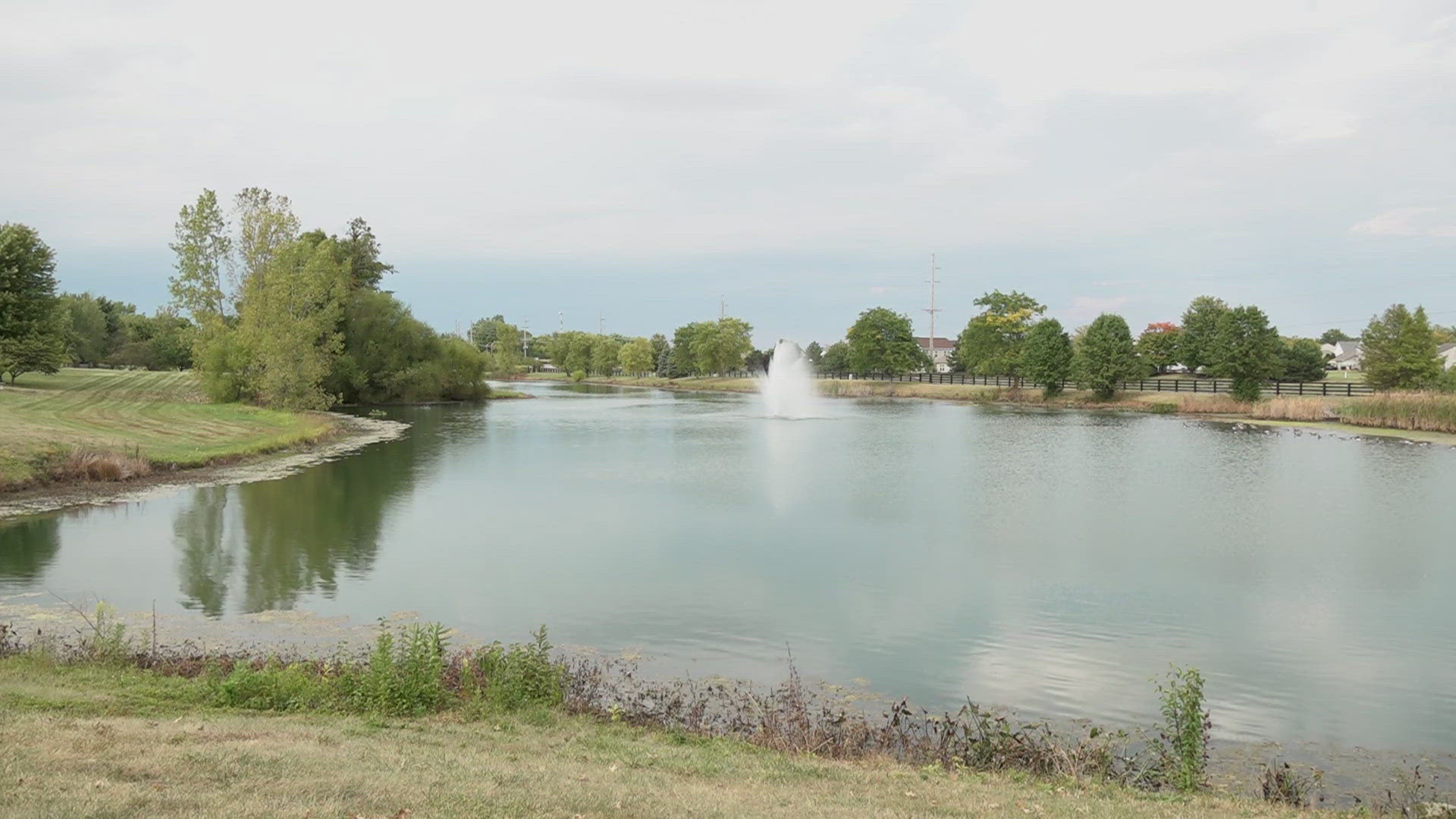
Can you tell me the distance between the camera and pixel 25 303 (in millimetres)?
48219

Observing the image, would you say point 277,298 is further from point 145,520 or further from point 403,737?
point 403,737

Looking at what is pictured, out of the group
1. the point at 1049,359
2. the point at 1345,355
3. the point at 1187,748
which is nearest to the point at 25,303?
the point at 1187,748

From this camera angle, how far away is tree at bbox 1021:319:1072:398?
74.2 meters

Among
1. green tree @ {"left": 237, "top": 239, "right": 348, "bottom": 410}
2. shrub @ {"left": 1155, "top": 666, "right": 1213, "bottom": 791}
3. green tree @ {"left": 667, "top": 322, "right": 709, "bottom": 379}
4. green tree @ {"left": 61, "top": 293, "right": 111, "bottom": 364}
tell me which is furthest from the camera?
green tree @ {"left": 667, "top": 322, "right": 709, "bottom": 379}

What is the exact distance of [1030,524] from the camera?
71.0 feet

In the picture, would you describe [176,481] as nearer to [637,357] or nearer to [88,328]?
[88,328]

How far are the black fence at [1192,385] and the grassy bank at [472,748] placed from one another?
58630 millimetres

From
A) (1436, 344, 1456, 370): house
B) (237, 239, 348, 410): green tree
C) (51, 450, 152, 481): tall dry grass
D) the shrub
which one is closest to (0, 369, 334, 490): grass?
(51, 450, 152, 481): tall dry grass

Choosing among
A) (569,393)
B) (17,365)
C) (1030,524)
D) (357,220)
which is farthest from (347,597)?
(569,393)

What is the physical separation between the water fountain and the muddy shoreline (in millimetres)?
33352

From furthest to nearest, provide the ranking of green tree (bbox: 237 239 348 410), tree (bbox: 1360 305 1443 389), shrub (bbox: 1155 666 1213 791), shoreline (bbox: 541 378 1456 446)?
1. tree (bbox: 1360 305 1443 389)
2. green tree (bbox: 237 239 348 410)
3. shoreline (bbox: 541 378 1456 446)
4. shrub (bbox: 1155 666 1213 791)

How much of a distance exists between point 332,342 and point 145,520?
3940 cm

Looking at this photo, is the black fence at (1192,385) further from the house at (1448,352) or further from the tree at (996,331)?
the house at (1448,352)

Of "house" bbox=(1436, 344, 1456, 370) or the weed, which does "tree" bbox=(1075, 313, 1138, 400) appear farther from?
the weed
